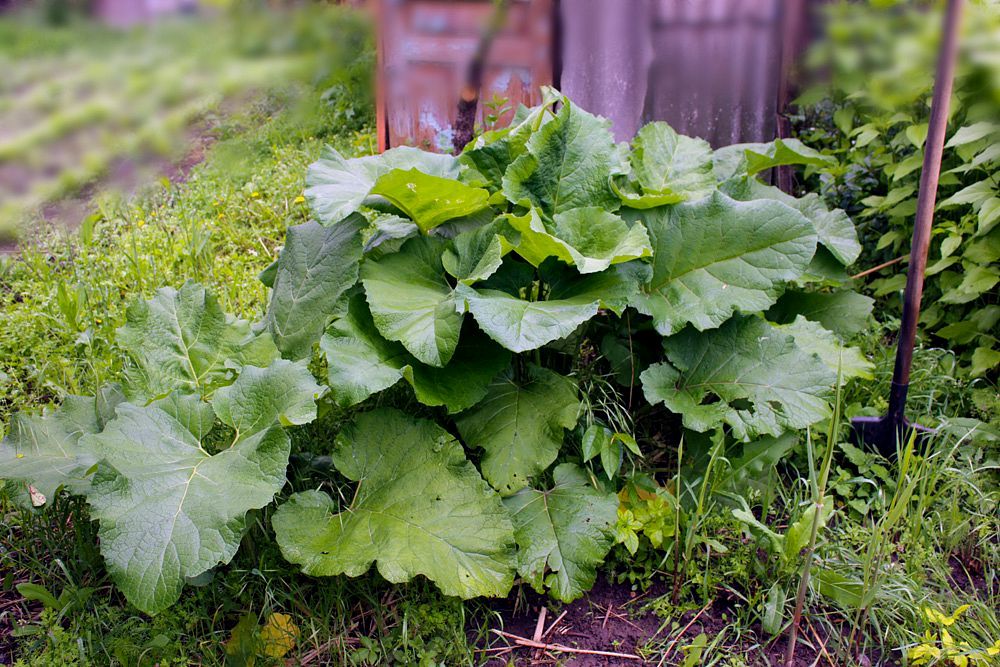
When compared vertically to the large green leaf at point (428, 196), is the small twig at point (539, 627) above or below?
below

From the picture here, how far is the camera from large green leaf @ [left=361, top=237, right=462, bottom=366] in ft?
5.91

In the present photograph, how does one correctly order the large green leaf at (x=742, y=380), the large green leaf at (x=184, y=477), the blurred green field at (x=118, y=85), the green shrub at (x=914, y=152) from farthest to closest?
the green shrub at (x=914, y=152), the large green leaf at (x=742, y=380), the large green leaf at (x=184, y=477), the blurred green field at (x=118, y=85)

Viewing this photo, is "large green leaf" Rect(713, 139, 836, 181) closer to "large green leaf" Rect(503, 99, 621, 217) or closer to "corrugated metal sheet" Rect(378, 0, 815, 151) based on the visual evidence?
"large green leaf" Rect(503, 99, 621, 217)

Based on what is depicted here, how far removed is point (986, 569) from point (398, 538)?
1.65 meters

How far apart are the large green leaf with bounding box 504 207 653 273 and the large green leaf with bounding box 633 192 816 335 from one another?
0.21m

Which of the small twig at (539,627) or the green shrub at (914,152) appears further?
the green shrub at (914,152)

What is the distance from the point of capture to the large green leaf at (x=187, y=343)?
2.00 metres

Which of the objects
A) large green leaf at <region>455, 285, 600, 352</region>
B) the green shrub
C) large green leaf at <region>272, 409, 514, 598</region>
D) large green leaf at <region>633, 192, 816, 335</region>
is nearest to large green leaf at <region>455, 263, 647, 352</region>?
large green leaf at <region>455, 285, 600, 352</region>

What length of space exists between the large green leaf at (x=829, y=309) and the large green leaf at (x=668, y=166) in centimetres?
51

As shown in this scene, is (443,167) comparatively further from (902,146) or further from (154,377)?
(902,146)

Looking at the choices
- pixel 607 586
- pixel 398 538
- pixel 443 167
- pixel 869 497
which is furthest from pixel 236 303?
pixel 869 497

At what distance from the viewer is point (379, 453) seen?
6.41ft

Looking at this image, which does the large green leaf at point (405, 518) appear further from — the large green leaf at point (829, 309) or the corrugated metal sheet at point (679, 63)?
the corrugated metal sheet at point (679, 63)

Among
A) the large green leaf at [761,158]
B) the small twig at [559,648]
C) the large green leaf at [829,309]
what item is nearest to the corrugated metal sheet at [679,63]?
the large green leaf at [761,158]
